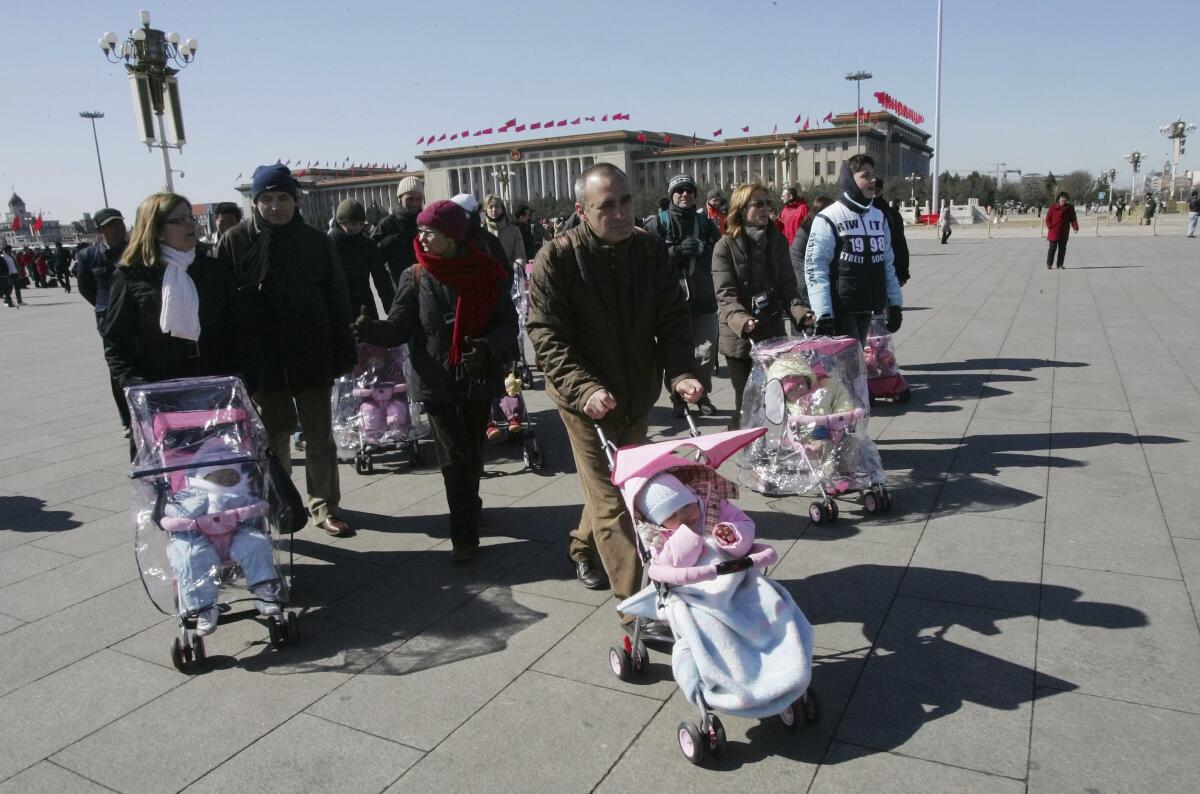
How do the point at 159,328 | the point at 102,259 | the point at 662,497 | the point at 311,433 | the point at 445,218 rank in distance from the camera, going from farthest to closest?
the point at 102,259, the point at 311,433, the point at 445,218, the point at 159,328, the point at 662,497

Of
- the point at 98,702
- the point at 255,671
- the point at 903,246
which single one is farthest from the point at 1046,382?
the point at 98,702

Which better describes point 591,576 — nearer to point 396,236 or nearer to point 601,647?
point 601,647

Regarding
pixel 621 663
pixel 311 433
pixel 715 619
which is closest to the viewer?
pixel 715 619

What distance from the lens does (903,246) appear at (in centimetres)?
720

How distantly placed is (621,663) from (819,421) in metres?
2.31

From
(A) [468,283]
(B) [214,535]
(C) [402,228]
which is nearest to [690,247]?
(C) [402,228]

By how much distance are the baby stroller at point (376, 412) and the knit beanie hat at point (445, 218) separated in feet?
8.09

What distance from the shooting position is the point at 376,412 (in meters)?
6.54

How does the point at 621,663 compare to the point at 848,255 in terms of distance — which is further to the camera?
the point at 848,255

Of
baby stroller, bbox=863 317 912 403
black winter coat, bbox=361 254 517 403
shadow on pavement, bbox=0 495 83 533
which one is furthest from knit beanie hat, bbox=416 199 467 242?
baby stroller, bbox=863 317 912 403

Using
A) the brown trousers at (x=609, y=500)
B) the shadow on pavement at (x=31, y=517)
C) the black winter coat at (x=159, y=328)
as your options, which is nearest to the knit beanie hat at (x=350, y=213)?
the black winter coat at (x=159, y=328)

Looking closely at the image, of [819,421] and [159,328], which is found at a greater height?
[159,328]

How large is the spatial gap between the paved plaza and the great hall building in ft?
328

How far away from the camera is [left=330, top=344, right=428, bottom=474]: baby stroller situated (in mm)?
6480
